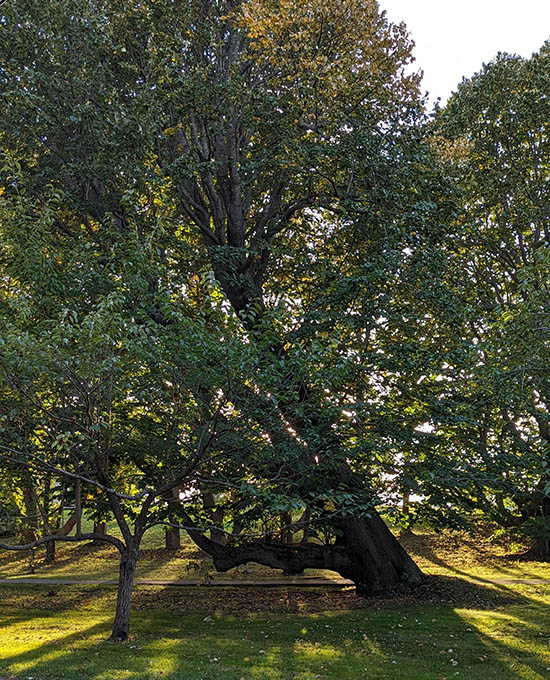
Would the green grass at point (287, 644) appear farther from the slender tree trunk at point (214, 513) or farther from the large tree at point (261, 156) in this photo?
the large tree at point (261, 156)

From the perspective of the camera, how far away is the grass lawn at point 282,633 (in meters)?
10.1

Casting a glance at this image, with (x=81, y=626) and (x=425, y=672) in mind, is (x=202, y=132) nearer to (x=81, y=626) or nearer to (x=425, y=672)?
(x=81, y=626)

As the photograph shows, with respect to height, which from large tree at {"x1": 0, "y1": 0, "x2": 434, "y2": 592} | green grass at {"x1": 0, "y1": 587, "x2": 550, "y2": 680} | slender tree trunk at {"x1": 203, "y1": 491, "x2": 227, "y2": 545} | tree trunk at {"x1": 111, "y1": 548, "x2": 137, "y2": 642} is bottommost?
green grass at {"x1": 0, "y1": 587, "x2": 550, "y2": 680}

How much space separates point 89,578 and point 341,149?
64.3 ft

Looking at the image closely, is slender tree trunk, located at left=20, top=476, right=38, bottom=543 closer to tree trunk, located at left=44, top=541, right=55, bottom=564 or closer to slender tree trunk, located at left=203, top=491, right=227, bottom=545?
tree trunk, located at left=44, top=541, right=55, bottom=564

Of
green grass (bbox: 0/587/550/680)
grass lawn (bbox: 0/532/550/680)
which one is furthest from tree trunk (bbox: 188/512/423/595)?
green grass (bbox: 0/587/550/680)

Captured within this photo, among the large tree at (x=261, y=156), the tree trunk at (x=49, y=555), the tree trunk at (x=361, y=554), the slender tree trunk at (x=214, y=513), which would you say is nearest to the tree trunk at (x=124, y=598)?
the slender tree trunk at (x=214, y=513)

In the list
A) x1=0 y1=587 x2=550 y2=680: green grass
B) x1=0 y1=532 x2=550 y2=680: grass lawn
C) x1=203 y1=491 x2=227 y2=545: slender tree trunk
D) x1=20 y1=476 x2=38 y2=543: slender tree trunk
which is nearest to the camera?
x1=0 y1=587 x2=550 y2=680: green grass

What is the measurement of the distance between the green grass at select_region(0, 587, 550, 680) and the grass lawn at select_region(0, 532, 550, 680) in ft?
0.08

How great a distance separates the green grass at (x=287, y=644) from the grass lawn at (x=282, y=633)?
0.9 inches

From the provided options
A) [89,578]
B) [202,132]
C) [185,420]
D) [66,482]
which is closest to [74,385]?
[185,420]

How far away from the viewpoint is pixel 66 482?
14.8 meters

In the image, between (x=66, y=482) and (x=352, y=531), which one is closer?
(x=66, y=482)

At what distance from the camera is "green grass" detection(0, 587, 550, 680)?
994cm
